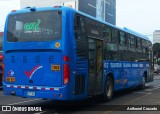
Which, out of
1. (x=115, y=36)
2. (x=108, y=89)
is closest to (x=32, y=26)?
(x=108, y=89)

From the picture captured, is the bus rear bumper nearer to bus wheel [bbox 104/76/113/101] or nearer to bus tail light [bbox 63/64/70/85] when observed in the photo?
bus tail light [bbox 63/64/70/85]

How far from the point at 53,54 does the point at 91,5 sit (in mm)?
68457

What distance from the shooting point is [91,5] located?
77.9 meters

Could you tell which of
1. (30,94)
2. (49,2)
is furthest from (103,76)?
(49,2)

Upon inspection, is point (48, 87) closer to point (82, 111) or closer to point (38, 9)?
point (82, 111)

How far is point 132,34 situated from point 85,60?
21.8ft

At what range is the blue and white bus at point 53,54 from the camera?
34.5 ft

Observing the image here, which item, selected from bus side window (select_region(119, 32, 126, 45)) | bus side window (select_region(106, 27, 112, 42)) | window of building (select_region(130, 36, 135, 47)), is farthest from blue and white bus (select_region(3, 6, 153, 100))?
window of building (select_region(130, 36, 135, 47))

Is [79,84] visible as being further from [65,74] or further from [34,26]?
[34,26]

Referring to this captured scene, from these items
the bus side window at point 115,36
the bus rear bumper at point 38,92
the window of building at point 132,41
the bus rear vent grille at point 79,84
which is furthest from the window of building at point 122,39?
the bus rear bumper at point 38,92

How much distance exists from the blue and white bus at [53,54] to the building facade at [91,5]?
62.5 m

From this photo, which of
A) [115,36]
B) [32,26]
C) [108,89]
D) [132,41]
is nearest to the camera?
[32,26]

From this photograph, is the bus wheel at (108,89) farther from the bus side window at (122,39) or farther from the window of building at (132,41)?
the window of building at (132,41)

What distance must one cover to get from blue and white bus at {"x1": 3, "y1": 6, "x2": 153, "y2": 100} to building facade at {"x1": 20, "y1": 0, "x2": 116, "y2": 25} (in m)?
62.5
